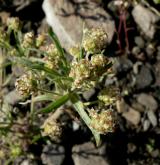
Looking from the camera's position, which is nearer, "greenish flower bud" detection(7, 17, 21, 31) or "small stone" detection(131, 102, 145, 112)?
"greenish flower bud" detection(7, 17, 21, 31)

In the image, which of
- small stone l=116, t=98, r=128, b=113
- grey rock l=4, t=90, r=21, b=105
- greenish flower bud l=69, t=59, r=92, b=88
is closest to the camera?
greenish flower bud l=69, t=59, r=92, b=88

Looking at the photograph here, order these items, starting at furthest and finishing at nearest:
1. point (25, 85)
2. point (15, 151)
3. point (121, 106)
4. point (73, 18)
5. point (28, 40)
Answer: point (73, 18)
point (121, 106)
point (15, 151)
point (28, 40)
point (25, 85)

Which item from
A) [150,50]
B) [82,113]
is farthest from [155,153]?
[82,113]

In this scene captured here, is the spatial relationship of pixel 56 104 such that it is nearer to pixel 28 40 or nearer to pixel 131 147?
pixel 28 40

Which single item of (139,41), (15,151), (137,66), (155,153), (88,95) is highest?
(139,41)

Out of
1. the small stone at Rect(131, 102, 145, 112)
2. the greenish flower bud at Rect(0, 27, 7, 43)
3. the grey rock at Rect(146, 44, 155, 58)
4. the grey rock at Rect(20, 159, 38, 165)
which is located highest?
the greenish flower bud at Rect(0, 27, 7, 43)

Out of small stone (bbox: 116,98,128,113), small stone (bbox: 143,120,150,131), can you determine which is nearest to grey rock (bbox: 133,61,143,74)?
small stone (bbox: 116,98,128,113)

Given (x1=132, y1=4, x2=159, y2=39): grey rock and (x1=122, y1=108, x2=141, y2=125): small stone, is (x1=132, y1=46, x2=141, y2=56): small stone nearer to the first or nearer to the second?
(x1=132, y1=4, x2=159, y2=39): grey rock
